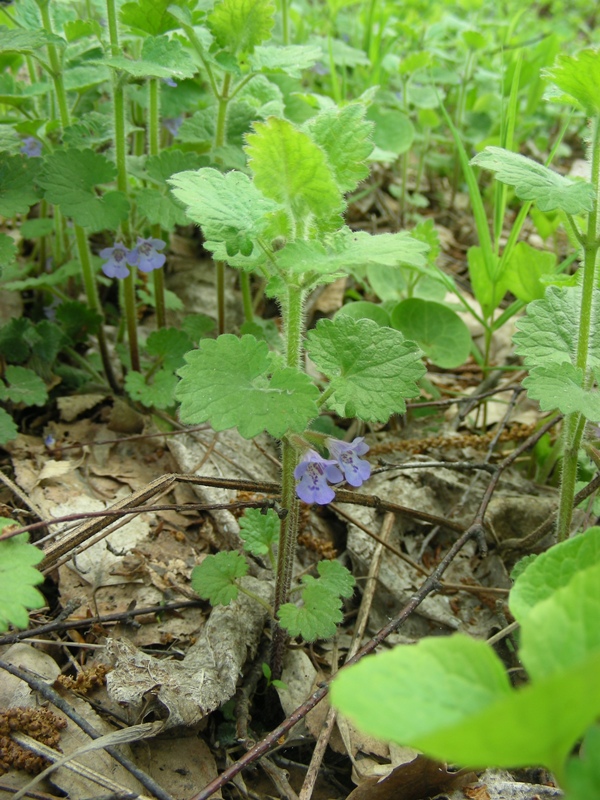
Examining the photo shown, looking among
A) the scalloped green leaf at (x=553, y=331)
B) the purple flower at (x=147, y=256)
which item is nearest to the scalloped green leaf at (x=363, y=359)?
the scalloped green leaf at (x=553, y=331)

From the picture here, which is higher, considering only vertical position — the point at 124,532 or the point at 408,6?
the point at 408,6

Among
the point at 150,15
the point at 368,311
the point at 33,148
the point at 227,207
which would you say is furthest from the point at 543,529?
the point at 33,148

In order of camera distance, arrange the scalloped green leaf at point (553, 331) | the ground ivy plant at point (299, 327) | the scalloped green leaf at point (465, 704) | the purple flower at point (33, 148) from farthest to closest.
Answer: the purple flower at point (33, 148) → the scalloped green leaf at point (553, 331) → the ground ivy plant at point (299, 327) → the scalloped green leaf at point (465, 704)

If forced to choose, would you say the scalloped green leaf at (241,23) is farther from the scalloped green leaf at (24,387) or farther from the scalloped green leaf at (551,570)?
the scalloped green leaf at (551,570)

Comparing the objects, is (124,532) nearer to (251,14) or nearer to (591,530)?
(591,530)

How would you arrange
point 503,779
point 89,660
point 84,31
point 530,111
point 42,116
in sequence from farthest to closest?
point 530,111 → point 42,116 → point 84,31 → point 89,660 → point 503,779

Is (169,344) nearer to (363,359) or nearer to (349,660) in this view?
(363,359)

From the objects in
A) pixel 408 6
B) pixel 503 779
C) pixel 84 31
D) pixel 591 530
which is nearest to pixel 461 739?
pixel 591 530
